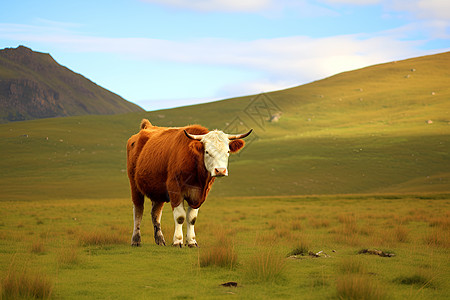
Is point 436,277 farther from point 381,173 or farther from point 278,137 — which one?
point 278,137

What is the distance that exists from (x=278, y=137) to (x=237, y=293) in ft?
306

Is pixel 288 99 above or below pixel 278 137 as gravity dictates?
above

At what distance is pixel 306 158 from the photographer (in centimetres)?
7569

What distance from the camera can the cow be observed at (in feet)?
36.7

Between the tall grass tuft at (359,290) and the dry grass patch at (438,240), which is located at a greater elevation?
the tall grass tuft at (359,290)

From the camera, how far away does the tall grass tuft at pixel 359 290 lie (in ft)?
21.7

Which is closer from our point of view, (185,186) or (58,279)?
(58,279)

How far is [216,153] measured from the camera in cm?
1100

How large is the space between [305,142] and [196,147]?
7890 centimetres

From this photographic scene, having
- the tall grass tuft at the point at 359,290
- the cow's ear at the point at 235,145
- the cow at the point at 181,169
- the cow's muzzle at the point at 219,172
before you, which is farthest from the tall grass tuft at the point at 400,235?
the tall grass tuft at the point at 359,290

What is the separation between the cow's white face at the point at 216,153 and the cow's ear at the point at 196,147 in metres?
0.12

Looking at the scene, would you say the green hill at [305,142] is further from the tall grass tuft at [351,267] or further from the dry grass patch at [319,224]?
the tall grass tuft at [351,267]

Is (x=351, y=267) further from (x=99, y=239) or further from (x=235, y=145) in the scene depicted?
(x=99, y=239)

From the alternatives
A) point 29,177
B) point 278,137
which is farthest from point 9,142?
point 278,137
